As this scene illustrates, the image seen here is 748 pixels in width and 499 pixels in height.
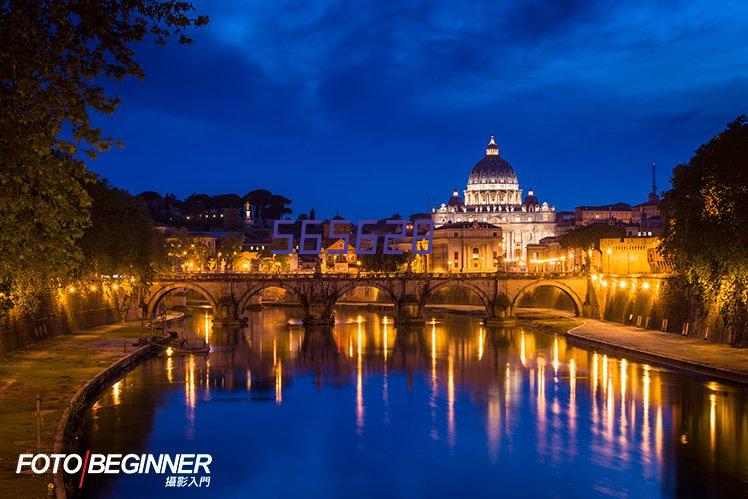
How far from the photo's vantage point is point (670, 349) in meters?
59.4

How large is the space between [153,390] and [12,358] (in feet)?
25.5

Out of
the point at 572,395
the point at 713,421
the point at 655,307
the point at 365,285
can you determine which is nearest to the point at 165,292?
the point at 365,285

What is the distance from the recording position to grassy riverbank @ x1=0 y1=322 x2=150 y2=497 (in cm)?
2447

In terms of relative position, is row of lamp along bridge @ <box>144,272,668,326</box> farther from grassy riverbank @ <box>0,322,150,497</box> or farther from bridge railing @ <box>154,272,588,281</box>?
grassy riverbank @ <box>0,322,150,497</box>

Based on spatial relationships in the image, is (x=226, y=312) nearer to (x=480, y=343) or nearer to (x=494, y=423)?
(x=480, y=343)

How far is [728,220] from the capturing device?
53438 millimetres

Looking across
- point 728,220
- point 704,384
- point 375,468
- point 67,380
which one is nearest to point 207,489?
point 375,468

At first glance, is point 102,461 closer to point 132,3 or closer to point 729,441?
point 132,3

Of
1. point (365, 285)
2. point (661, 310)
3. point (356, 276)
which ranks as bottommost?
point (661, 310)

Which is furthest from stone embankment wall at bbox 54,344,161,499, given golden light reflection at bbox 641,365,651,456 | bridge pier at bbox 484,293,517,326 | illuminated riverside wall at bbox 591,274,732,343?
bridge pier at bbox 484,293,517,326

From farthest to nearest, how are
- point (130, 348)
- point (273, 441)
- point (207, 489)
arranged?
1. point (130, 348)
2. point (273, 441)
3. point (207, 489)

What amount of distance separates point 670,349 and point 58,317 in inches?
1670

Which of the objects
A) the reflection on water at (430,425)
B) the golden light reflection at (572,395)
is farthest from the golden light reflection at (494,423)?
the golden light reflection at (572,395)

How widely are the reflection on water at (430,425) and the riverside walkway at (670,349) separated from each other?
4.08 ft
